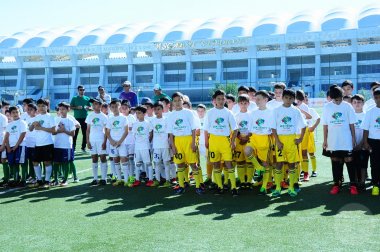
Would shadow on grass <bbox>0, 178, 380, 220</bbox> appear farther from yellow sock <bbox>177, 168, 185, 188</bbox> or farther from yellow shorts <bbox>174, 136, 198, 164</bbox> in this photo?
yellow shorts <bbox>174, 136, 198, 164</bbox>

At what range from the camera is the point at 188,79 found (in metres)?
69.5

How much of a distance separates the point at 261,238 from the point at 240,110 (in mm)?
3339

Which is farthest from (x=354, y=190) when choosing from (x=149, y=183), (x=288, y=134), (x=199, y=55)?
(x=199, y=55)

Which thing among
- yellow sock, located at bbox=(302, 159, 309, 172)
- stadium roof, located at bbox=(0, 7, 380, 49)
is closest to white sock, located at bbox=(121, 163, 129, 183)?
yellow sock, located at bbox=(302, 159, 309, 172)

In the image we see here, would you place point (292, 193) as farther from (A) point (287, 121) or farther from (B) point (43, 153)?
(B) point (43, 153)

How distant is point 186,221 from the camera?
214 inches

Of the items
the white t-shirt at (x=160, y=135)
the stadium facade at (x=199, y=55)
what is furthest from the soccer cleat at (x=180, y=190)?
the stadium facade at (x=199, y=55)

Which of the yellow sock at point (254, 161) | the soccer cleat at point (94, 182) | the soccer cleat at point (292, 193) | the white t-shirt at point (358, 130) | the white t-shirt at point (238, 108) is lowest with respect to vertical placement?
the soccer cleat at point (94, 182)

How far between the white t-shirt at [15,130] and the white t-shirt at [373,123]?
5773mm

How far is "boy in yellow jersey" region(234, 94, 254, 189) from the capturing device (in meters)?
7.43

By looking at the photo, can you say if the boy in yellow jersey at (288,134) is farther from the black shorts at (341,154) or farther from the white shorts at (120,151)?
the white shorts at (120,151)

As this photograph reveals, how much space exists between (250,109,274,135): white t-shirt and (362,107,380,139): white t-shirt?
4.62 feet

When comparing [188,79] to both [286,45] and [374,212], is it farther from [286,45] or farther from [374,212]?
[374,212]

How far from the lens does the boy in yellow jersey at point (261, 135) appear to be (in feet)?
23.6
